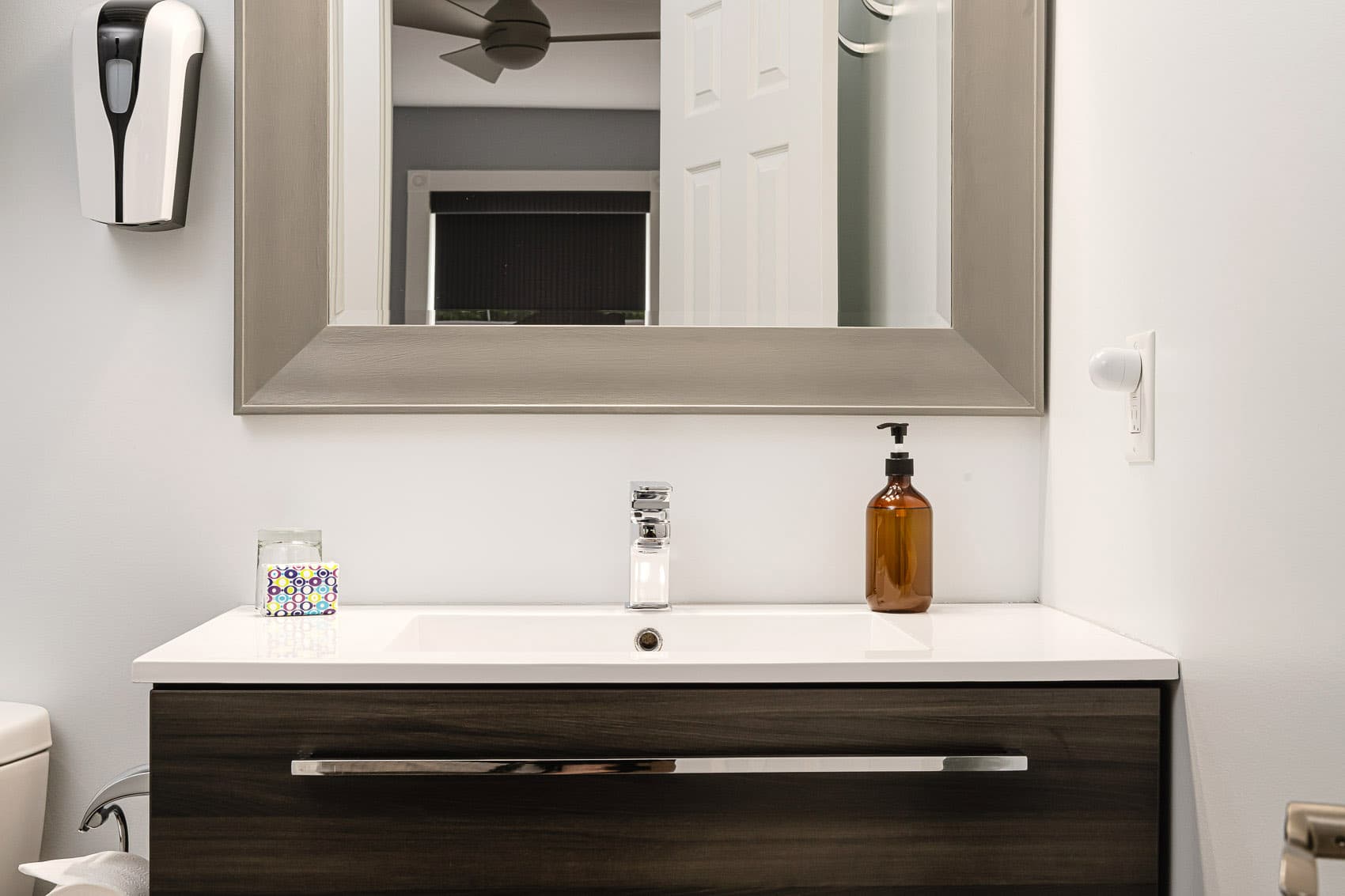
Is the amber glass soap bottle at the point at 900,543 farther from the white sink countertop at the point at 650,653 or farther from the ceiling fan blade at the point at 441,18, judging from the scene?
the ceiling fan blade at the point at 441,18

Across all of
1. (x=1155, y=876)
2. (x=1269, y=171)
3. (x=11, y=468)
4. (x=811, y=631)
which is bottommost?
(x=1155, y=876)

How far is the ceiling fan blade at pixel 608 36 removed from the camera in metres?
1.24

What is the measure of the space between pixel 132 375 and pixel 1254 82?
122cm

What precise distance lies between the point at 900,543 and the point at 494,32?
0.79m

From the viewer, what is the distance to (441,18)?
1240mm

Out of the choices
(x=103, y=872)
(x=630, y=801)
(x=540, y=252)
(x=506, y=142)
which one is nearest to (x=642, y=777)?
(x=630, y=801)

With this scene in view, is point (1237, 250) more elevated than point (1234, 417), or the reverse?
point (1237, 250)

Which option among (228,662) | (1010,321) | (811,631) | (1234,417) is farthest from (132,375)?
(1234,417)

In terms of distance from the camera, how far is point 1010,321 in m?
1.23

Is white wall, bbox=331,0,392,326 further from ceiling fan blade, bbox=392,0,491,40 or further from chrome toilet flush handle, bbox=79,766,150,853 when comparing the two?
chrome toilet flush handle, bbox=79,766,150,853

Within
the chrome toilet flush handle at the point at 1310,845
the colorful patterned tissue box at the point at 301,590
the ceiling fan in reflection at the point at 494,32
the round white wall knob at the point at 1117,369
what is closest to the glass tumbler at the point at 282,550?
Answer: the colorful patterned tissue box at the point at 301,590

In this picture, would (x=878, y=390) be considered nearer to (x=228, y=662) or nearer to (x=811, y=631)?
(x=811, y=631)

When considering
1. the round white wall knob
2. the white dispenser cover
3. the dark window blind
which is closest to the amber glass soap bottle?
the round white wall knob

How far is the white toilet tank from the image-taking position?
113 cm
